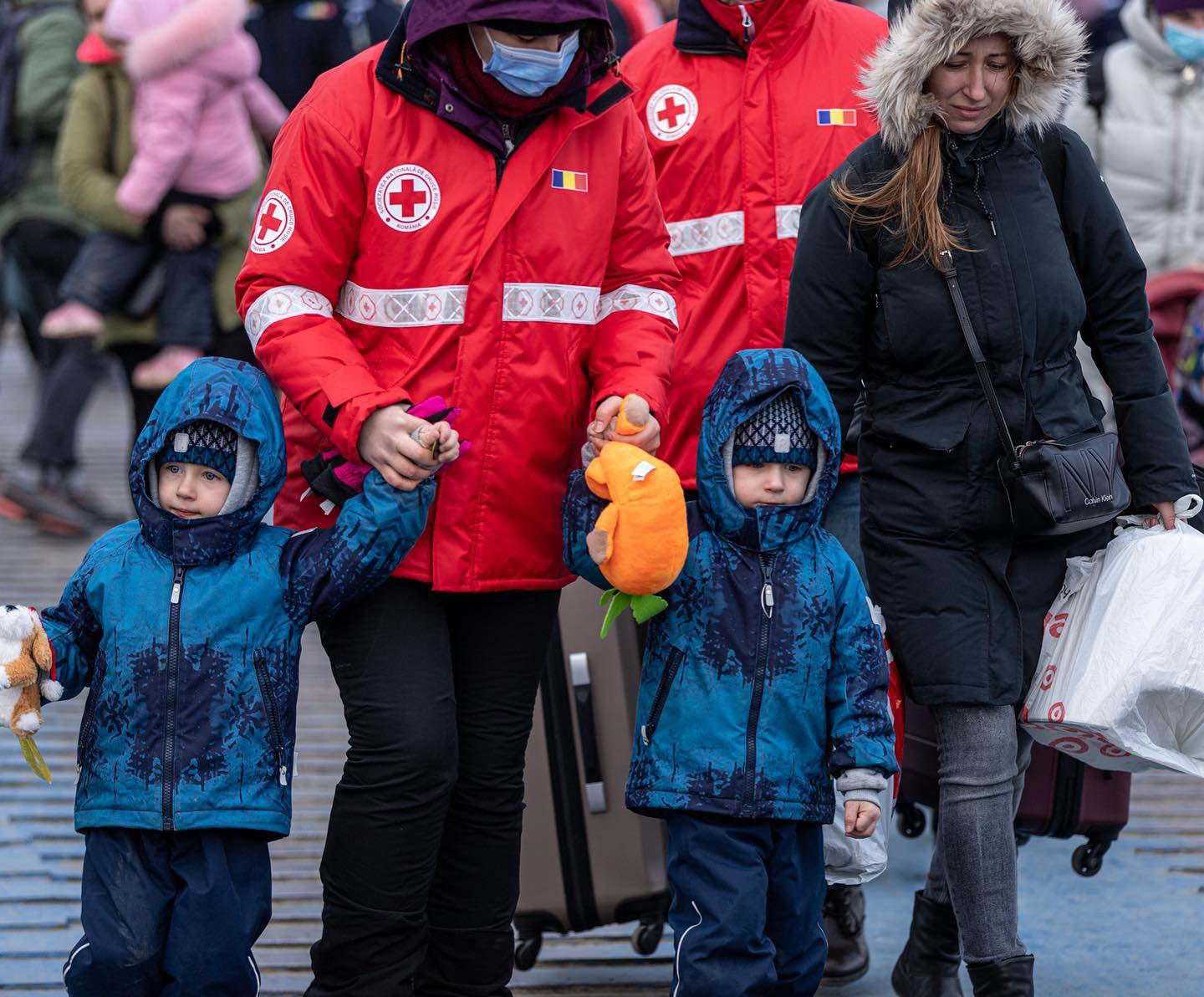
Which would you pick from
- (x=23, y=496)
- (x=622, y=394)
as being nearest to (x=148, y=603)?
(x=622, y=394)

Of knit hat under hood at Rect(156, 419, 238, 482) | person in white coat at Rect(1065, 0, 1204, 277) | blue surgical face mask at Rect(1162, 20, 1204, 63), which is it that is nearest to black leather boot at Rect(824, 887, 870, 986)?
knit hat under hood at Rect(156, 419, 238, 482)

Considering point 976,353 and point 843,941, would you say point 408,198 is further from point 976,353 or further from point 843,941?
point 843,941

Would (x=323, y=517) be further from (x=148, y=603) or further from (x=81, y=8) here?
(x=81, y=8)

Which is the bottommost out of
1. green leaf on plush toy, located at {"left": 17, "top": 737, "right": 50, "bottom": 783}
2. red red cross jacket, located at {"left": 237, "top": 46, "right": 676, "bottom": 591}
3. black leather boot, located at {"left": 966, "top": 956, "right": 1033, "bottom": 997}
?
black leather boot, located at {"left": 966, "top": 956, "right": 1033, "bottom": 997}

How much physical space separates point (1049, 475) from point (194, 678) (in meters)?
1.64

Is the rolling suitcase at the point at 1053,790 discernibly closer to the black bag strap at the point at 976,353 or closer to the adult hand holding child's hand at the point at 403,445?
the black bag strap at the point at 976,353

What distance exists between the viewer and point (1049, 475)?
3811 millimetres

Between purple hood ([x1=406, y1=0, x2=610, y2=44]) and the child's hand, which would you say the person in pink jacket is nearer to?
purple hood ([x1=406, y1=0, x2=610, y2=44])

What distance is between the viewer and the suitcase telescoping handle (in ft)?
14.4

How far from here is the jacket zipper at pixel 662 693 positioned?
12.2ft

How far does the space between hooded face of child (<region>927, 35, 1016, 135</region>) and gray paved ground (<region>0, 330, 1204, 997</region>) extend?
6.30 feet

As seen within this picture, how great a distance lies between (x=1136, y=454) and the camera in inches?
159

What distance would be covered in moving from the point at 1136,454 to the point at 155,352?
4.81m

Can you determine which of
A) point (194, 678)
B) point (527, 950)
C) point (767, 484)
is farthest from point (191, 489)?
point (527, 950)
